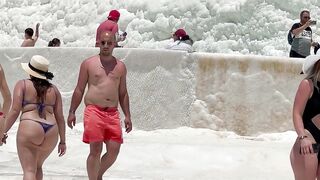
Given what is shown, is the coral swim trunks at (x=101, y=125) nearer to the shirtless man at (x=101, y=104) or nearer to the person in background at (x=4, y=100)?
the shirtless man at (x=101, y=104)

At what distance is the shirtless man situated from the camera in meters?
5.45

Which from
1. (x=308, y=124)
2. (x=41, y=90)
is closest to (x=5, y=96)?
(x=41, y=90)

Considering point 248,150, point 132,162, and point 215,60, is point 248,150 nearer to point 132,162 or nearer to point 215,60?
point 132,162

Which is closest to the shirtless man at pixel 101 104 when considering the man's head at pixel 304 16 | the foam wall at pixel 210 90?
the foam wall at pixel 210 90

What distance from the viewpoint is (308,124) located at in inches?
168

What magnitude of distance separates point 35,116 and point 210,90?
15.8 ft

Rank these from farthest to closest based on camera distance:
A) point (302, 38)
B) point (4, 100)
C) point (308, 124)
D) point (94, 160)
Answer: point (302, 38) → point (94, 160) → point (4, 100) → point (308, 124)

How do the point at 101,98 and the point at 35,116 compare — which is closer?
the point at 35,116

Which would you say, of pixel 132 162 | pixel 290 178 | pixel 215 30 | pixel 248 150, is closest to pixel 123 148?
pixel 132 162

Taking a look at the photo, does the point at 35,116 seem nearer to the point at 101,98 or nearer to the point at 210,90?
the point at 101,98

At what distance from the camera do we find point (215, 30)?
13867 millimetres

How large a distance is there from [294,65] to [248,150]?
2073 millimetres

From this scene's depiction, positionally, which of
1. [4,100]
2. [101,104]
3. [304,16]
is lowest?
[304,16]

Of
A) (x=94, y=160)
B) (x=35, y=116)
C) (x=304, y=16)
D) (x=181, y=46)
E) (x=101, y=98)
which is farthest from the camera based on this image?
(x=181, y=46)
